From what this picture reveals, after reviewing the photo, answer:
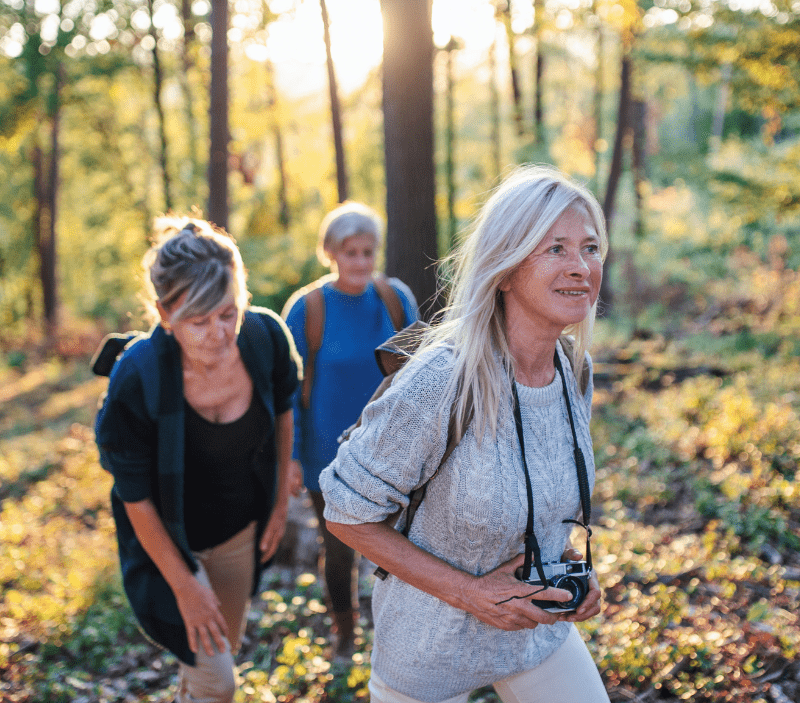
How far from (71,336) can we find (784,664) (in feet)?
69.5

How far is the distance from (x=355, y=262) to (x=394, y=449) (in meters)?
2.35

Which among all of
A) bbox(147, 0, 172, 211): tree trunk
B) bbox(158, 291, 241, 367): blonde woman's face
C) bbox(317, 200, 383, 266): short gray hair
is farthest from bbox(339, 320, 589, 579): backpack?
bbox(147, 0, 172, 211): tree trunk

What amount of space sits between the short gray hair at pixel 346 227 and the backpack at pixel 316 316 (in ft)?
0.73

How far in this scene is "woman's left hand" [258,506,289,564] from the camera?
10.2ft

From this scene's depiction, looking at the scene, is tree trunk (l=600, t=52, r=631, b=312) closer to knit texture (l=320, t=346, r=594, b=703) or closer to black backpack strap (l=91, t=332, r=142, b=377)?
black backpack strap (l=91, t=332, r=142, b=377)

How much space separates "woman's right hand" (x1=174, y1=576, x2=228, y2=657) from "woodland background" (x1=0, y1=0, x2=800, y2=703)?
52.3 inches

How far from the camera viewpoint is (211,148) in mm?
9734

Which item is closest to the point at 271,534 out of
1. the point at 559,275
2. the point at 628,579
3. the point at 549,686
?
the point at 549,686

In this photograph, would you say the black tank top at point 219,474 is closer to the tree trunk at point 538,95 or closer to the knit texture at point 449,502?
the knit texture at point 449,502

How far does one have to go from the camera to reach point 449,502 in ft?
6.15

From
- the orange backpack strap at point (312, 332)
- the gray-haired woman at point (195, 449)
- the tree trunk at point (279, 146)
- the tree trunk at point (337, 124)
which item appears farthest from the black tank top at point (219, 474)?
the tree trunk at point (279, 146)

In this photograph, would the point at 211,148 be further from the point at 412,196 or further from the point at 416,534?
the point at 416,534

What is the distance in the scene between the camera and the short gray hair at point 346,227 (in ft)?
13.3

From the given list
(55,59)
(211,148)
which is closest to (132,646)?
(211,148)
